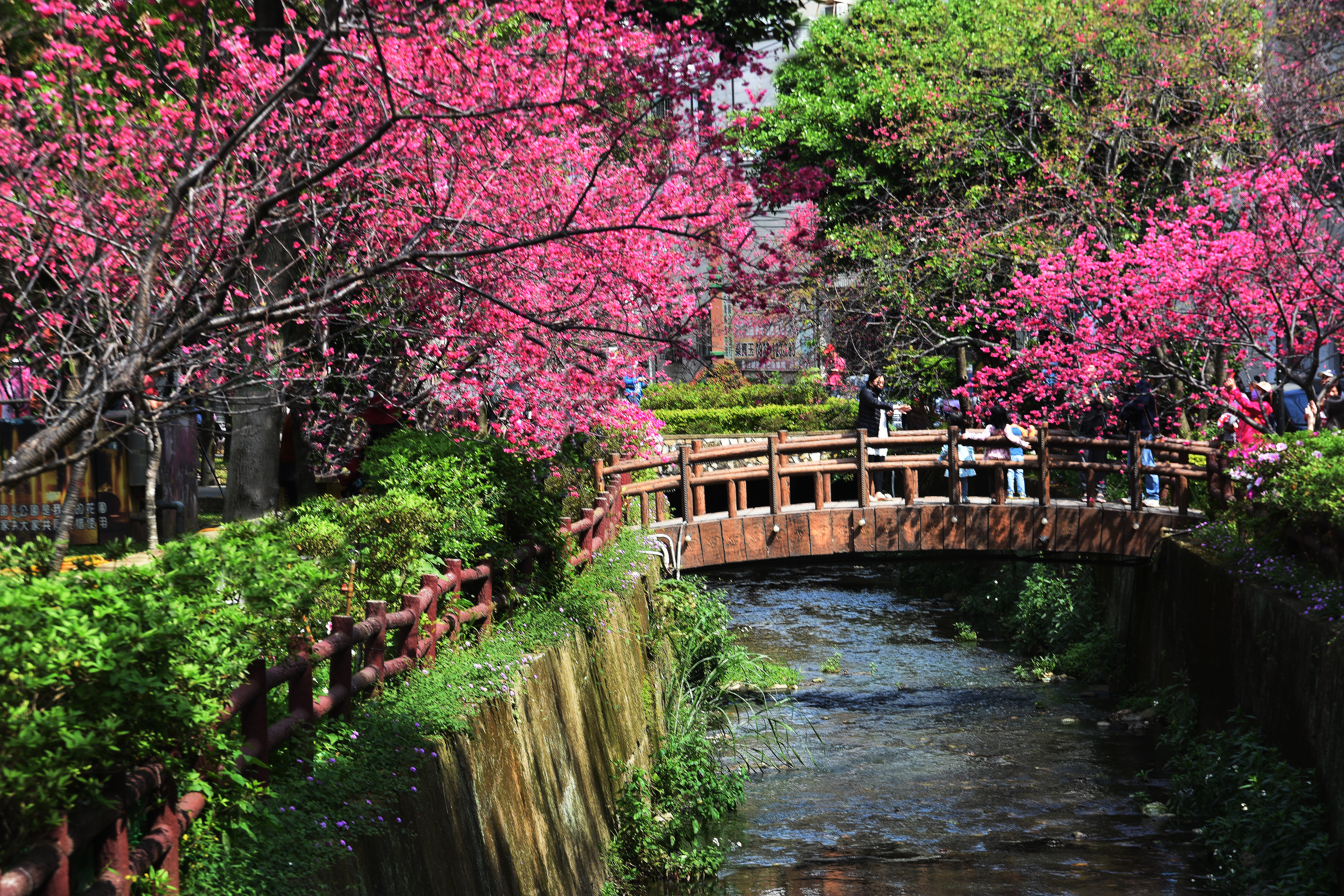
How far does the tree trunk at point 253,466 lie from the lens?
11078mm

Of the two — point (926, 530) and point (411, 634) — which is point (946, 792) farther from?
point (411, 634)

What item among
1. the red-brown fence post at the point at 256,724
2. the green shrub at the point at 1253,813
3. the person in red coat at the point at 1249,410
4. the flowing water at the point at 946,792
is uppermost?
the person in red coat at the point at 1249,410

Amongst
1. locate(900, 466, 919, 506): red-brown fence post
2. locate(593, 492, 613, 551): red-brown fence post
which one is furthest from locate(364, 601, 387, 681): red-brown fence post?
locate(900, 466, 919, 506): red-brown fence post

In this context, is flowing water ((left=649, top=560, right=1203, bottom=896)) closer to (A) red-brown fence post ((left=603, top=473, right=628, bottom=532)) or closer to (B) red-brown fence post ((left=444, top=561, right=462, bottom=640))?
(A) red-brown fence post ((left=603, top=473, right=628, bottom=532))

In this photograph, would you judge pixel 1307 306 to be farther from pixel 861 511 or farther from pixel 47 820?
pixel 47 820

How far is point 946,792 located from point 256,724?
10343 mm

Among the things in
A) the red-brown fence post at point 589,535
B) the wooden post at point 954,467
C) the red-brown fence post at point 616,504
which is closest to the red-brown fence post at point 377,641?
the red-brown fence post at point 589,535

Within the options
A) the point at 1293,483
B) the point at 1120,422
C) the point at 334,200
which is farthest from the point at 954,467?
the point at 334,200

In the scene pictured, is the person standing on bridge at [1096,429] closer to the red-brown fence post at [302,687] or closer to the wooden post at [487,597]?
the wooden post at [487,597]

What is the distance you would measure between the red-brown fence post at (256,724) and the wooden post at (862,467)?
11536 millimetres

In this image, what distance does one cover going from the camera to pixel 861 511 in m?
16.2

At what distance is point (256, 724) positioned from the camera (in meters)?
5.02

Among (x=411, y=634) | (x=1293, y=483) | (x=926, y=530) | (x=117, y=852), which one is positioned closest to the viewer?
(x=117, y=852)

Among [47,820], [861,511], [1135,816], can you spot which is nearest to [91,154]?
[47,820]
